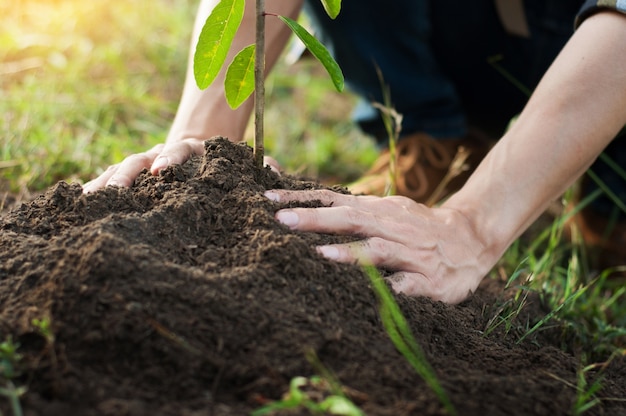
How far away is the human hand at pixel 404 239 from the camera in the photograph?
1.43 meters

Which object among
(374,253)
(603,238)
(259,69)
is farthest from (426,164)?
(259,69)

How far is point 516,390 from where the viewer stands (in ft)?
3.77

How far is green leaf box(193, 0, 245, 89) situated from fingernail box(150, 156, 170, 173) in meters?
0.24

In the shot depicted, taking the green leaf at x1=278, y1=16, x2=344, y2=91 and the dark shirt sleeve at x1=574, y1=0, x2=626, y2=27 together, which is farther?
the dark shirt sleeve at x1=574, y1=0, x2=626, y2=27

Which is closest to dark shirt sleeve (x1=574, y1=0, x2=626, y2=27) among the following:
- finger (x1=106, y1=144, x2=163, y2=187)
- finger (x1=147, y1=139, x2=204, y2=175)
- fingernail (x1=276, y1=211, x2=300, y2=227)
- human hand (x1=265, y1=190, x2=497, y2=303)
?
human hand (x1=265, y1=190, x2=497, y2=303)

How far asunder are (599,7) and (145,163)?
46.4 inches

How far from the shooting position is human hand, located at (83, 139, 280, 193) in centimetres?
155

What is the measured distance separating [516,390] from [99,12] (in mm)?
4037

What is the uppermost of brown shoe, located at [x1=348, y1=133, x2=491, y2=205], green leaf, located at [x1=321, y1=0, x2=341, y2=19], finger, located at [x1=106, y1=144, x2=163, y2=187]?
green leaf, located at [x1=321, y1=0, x2=341, y2=19]

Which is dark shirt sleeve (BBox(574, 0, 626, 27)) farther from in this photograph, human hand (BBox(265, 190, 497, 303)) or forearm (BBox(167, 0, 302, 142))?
forearm (BBox(167, 0, 302, 142))

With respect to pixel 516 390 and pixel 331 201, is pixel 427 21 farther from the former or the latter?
pixel 516 390

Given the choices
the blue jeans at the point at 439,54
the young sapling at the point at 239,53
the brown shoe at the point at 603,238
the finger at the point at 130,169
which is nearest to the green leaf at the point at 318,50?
the young sapling at the point at 239,53

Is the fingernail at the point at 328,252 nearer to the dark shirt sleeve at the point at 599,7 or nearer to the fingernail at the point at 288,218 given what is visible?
the fingernail at the point at 288,218

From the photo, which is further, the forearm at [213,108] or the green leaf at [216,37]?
the forearm at [213,108]
